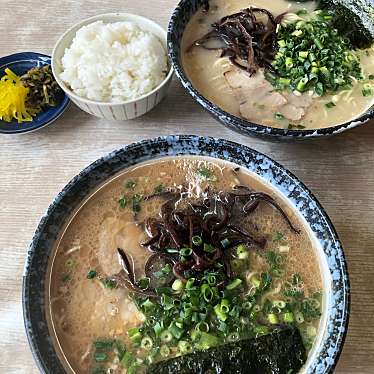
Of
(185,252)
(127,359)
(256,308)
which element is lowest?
(127,359)

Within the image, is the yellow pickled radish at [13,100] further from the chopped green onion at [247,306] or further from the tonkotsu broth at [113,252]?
the chopped green onion at [247,306]

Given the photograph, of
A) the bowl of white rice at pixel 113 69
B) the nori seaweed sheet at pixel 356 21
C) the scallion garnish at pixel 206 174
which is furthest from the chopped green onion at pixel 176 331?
the nori seaweed sheet at pixel 356 21

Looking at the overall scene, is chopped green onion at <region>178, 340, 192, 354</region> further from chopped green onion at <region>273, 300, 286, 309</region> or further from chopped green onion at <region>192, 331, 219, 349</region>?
chopped green onion at <region>273, 300, 286, 309</region>

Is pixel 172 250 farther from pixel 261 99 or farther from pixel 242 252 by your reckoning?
pixel 261 99

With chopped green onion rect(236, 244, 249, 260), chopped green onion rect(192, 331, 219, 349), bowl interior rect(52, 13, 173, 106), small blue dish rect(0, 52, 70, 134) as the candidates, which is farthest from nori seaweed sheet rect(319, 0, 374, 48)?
chopped green onion rect(192, 331, 219, 349)

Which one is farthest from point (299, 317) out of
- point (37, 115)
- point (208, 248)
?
point (37, 115)

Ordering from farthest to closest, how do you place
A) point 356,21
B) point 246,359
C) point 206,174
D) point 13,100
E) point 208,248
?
point 356,21
point 13,100
point 206,174
point 208,248
point 246,359
